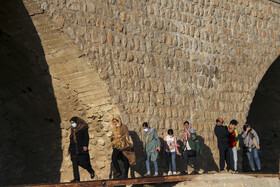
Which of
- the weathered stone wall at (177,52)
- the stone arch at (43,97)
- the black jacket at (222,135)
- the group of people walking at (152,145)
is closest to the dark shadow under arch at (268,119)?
the weathered stone wall at (177,52)

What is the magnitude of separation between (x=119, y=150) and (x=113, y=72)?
1654 millimetres

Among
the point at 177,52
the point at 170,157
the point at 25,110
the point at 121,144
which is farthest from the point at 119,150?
the point at 177,52

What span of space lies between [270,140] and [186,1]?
638 cm

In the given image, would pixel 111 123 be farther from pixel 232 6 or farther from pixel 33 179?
pixel 232 6

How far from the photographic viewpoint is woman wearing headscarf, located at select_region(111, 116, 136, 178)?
9.77m

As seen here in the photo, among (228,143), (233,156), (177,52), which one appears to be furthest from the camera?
(177,52)

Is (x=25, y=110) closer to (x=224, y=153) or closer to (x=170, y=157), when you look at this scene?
(x=170, y=157)

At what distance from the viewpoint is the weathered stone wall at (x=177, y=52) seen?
10609 mm

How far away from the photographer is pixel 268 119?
17.1m

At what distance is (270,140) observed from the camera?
56.6 feet

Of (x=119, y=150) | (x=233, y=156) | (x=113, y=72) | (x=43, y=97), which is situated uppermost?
(x=113, y=72)

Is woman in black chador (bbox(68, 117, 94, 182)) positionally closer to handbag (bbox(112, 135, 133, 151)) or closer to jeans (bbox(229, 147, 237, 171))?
handbag (bbox(112, 135, 133, 151))

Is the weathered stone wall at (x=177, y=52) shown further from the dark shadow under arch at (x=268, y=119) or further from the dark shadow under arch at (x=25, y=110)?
the dark shadow under arch at (x=268, y=119)

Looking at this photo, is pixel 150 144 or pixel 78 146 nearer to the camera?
pixel 78 146
